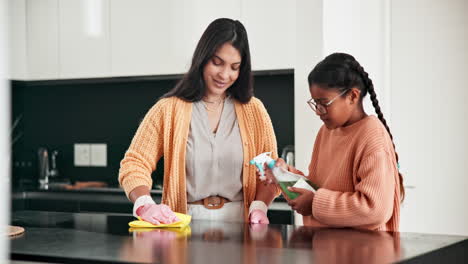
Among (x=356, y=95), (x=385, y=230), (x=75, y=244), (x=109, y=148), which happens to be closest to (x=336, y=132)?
(x=356, y=95)

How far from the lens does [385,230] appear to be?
1.83m

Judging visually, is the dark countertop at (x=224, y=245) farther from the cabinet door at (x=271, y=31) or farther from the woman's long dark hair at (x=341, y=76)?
the cabinet door at (x=271, y=31)

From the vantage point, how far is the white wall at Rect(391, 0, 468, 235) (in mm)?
3486

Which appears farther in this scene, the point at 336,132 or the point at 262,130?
the point at 262,130

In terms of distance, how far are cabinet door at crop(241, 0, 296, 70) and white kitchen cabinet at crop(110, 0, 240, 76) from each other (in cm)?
10

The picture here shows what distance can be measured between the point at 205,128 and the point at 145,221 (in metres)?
0.52

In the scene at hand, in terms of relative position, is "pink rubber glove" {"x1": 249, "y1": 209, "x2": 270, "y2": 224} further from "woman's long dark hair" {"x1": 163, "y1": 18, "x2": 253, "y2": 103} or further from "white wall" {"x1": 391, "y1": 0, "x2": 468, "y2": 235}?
"white wall" {"x1": 391, "y1": 0, "x2": 468, "y2": 235}

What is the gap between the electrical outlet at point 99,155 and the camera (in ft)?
14.6

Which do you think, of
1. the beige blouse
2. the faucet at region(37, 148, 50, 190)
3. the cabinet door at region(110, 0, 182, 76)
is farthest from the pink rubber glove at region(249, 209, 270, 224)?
the faucet at region(37, 148, 50, 190)

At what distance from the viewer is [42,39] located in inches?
168

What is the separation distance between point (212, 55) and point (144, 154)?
40cm

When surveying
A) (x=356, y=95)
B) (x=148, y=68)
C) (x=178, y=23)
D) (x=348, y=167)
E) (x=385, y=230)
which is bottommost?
(x=385, y=230)

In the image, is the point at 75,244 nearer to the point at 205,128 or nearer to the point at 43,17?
the point at 205,128

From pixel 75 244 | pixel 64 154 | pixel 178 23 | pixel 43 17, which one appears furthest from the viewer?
pixel 64 154
